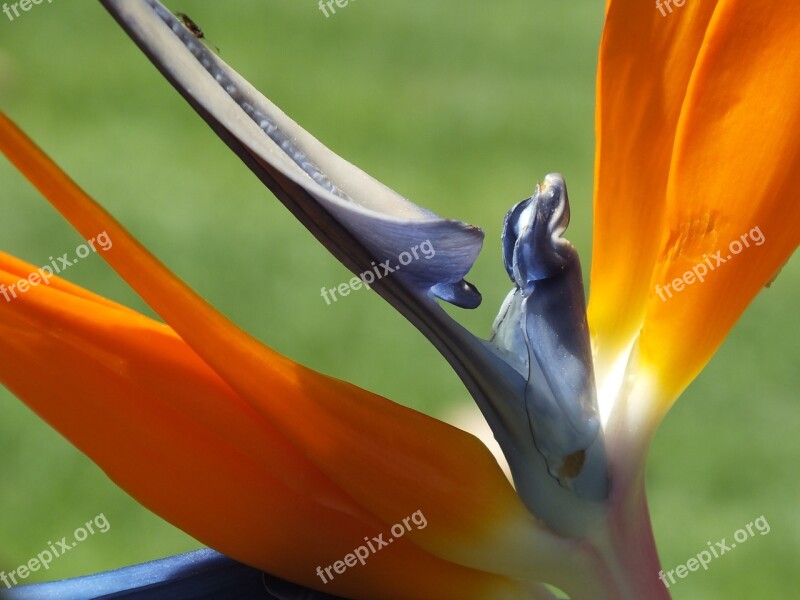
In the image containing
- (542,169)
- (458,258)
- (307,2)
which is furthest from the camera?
(307,2)

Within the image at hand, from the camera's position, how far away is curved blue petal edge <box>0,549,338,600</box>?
605mm

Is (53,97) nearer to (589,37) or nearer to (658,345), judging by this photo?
(589,37)

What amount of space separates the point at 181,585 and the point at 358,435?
13 centimetres

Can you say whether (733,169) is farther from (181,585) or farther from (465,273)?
(181,585)

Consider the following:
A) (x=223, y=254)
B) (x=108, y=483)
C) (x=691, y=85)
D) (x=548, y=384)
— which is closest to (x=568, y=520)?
(x=548, y=384)

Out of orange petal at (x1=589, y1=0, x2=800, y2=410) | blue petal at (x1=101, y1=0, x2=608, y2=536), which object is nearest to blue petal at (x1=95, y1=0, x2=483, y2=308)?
blue petal at (x1=101, y1=0, x2=608, y2=536)

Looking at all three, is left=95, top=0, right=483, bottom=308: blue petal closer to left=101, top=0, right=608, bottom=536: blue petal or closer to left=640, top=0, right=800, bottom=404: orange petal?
left=101, top=0, right=608, bottom=536: blue petal

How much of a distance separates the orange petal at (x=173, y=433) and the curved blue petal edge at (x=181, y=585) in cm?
2

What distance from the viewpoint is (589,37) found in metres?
3.22

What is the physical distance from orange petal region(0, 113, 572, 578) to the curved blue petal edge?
3.0 inches

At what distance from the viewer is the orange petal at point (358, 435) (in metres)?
0.54

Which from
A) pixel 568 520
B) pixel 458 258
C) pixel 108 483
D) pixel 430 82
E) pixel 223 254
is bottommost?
pixel 568 520

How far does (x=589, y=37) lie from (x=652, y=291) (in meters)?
2.70

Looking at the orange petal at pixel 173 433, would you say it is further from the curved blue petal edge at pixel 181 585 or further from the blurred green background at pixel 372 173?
the blurred green background at pixel 372 173
